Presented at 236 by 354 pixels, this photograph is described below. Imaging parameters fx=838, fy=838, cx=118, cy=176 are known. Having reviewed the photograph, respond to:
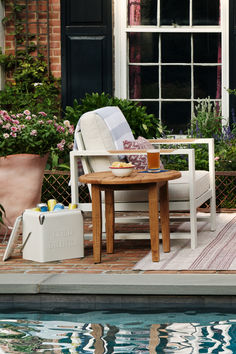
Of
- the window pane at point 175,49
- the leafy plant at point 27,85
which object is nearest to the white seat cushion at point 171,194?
the leafy plant at point 27,85

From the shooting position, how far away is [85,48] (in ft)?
28.5

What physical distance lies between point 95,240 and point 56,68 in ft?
12.6

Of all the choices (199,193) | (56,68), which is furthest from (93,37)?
(199,193)

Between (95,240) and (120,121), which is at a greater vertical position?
(120,121)

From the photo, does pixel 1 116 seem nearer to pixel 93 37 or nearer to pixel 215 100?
pixel 93 37

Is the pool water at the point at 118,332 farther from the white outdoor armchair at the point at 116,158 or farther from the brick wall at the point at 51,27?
the brick wall at the point at 51,27

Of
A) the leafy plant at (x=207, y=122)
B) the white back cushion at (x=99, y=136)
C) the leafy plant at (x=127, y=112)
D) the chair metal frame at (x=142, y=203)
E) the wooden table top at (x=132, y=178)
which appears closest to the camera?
the wooden table top at (x=132, y=178)

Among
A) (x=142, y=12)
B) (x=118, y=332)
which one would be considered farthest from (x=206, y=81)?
(x=118, y=332)

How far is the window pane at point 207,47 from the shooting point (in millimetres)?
8922

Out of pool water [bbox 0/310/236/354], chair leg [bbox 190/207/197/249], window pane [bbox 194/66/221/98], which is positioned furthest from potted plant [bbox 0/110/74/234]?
window pane [bbox 194/66/221/98]

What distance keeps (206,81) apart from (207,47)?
361mm

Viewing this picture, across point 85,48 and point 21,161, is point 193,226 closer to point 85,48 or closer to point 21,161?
point 21,161

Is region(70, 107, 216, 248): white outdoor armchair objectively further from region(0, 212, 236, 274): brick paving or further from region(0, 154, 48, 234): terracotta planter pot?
region(0, 154, 48, 234): terracotta planter pot

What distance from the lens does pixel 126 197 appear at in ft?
18.9
